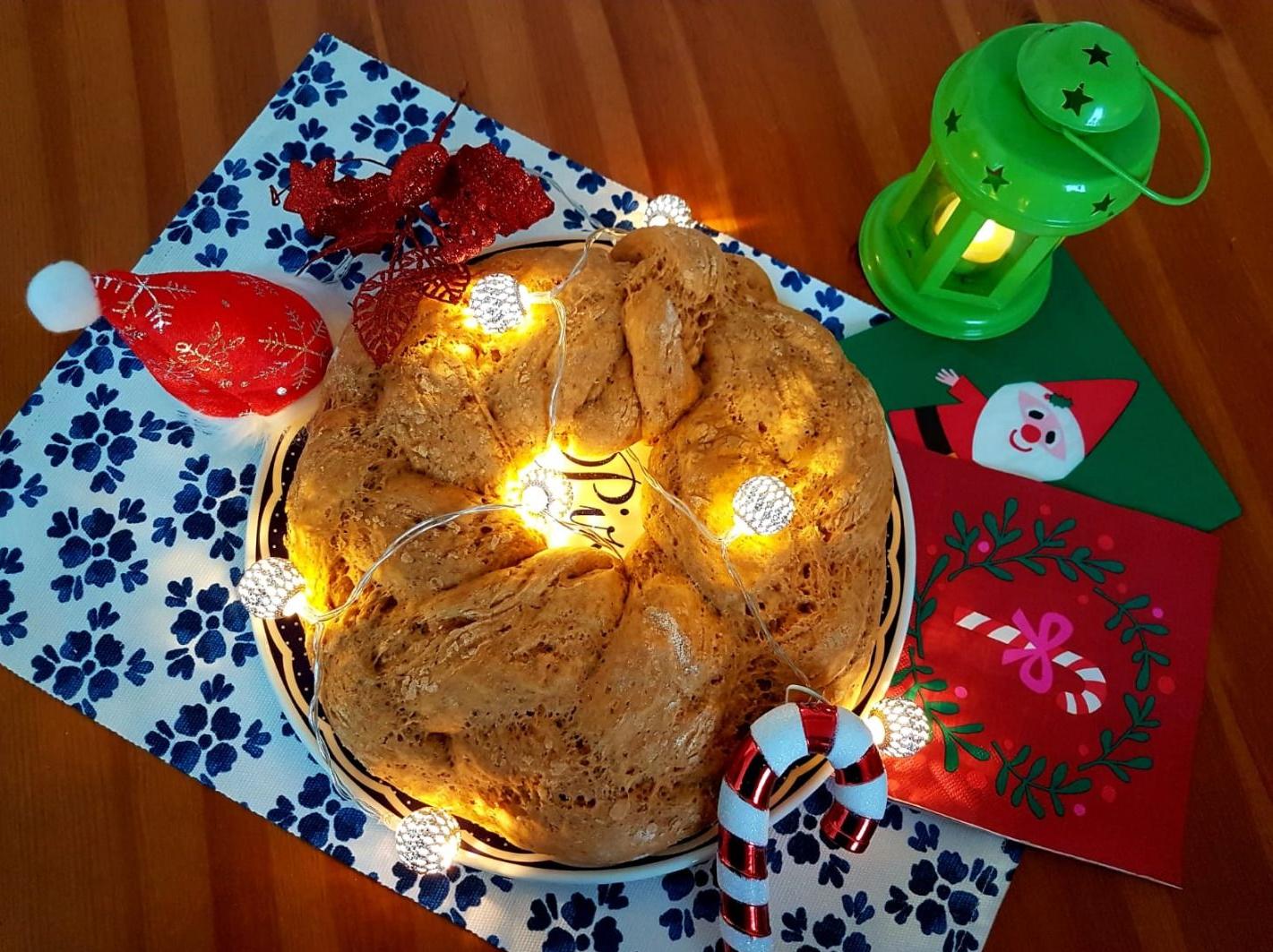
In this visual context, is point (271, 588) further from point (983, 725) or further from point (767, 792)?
point (983, 725)

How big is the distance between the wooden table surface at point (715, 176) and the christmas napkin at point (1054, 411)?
0.18 feet

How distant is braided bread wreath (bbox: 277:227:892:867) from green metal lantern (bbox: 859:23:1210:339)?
24 centimetres

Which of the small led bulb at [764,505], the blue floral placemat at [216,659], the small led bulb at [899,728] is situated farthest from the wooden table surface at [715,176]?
the small led bulb at [764,505]

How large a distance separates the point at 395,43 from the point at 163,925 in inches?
44.6

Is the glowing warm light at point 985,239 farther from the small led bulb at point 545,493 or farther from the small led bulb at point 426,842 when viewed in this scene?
the small led bulb at point 426,842

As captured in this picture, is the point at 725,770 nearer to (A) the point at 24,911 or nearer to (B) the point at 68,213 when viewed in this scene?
(A) the point at 24,911

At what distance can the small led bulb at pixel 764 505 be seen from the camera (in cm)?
80

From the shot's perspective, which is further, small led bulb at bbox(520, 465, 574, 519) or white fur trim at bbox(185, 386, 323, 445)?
white fur trim at bbox(185, 386, 323, 445)

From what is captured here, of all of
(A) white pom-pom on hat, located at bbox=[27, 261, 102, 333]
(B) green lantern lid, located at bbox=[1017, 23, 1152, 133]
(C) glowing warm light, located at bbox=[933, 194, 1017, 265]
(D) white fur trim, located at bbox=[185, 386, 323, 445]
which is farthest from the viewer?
(C) glowing warm light, located at bbox=[933, 194, 1017, 265]

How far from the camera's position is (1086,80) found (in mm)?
861

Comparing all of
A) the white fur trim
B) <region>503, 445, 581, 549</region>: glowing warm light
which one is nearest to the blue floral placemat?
the white fur trim

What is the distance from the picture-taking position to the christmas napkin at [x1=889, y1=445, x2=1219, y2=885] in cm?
104

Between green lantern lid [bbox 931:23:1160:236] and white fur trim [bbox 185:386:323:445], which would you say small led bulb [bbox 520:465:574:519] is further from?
green lantern lid [bbox 931:23:1160:236]

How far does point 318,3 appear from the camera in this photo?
4.29ft
